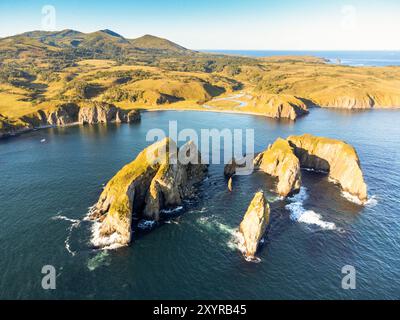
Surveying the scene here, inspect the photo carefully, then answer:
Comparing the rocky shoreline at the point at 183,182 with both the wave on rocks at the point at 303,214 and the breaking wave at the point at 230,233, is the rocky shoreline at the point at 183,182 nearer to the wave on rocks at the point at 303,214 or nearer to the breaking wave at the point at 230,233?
the breaking wave at the point at 230,233

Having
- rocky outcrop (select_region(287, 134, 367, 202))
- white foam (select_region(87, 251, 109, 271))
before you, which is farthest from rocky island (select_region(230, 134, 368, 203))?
white foam (select_region(87, 251, 109, 271))

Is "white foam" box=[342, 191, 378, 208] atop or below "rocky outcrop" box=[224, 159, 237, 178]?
below

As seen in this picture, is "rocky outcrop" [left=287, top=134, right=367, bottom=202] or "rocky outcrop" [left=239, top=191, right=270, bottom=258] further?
"rocky outcrop" [left=287, top=134, right=367, bottom=202]

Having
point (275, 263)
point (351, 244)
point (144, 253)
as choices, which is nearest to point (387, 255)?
point (351, 244)

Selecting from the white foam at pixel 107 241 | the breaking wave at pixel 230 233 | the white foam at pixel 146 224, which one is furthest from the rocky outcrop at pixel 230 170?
the white foam at pixel 107 241

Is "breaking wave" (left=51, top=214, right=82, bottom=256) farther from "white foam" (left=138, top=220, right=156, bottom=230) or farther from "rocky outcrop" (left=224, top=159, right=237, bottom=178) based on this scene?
"rocky outcrop" (left=224, top=159, right=237, bottom=178)

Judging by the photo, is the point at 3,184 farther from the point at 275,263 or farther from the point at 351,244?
the point at 351,244

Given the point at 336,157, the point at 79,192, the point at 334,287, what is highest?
the point at 336,157
